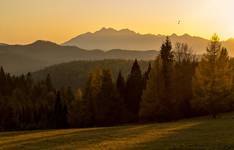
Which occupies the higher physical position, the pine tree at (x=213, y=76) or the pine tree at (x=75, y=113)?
the pine tree at (x=213, y=76)

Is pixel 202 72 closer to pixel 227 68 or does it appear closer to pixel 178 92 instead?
pixel 227 68

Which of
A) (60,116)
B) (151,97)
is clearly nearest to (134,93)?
(151,97)

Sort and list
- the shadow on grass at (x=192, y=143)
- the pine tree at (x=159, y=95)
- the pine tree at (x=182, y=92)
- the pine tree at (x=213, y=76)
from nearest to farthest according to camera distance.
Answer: the shadow on grass at (x=192, y=143) < the pine tree at (x=213, y=76) < the pine tree at (x=159, y=95) < the pine tree at (x=182, y=92)

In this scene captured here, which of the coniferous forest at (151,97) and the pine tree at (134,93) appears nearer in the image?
the coniferous forest at (151,97)

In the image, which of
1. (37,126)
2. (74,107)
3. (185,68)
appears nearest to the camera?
(185,68)

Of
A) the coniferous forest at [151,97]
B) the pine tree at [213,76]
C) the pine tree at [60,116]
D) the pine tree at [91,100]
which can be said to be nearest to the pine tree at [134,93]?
the coniferous forest at [151,97]

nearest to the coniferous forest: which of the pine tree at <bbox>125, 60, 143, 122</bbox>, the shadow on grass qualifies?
the pine tree at <bbox>125, 60, 143, 122</bbox>

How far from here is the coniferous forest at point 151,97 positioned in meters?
72.6

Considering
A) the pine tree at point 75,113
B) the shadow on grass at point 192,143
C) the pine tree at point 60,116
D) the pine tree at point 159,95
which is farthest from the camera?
the pine tree at point 60,116

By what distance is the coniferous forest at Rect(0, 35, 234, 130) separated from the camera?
72.6 meters

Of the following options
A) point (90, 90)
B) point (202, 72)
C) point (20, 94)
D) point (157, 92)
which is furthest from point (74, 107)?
point (20, 94)

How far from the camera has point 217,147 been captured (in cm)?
3297

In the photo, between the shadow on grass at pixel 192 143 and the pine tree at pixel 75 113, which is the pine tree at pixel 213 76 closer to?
the shadow on grass at pixel 192 143

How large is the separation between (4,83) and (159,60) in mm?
88895
